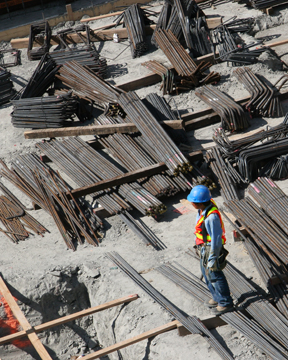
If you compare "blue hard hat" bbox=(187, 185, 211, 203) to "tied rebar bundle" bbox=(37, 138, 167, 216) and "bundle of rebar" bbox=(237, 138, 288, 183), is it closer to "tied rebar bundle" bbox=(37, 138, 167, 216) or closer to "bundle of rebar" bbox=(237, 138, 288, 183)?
"tied rebar bundle" bbox=(37, 138, 167, 216)

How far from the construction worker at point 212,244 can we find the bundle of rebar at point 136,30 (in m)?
10.4

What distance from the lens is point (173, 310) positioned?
7.39 metres

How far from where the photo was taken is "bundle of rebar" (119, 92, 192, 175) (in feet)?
33.7

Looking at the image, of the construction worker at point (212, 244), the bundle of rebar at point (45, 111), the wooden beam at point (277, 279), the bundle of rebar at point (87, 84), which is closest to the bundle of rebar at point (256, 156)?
the wooden beam at point (277, 279)

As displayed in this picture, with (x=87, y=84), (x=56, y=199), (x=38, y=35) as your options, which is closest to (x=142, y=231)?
(x=56, y=199)

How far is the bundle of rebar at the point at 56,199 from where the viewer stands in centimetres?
958

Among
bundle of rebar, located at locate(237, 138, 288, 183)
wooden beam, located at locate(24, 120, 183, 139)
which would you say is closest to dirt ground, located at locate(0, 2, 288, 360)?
bundle of rebar, located at locate(237, 138, 288, 183)

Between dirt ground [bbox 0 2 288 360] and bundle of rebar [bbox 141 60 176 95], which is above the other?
bundle of rebar [bbox 141 60 176 95]

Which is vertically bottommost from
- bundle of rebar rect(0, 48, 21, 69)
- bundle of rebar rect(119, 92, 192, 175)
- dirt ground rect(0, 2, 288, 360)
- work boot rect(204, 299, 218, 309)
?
dirt ground rect(0, 2, 288, 360)

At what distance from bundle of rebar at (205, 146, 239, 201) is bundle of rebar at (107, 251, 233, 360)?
8.95 ft

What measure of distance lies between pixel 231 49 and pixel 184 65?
1.77 meters

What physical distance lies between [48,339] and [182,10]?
38.6ft

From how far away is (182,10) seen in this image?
52.2 feet

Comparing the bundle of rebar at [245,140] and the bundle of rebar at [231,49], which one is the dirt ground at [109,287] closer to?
the bundle of rebar at [245,140]
